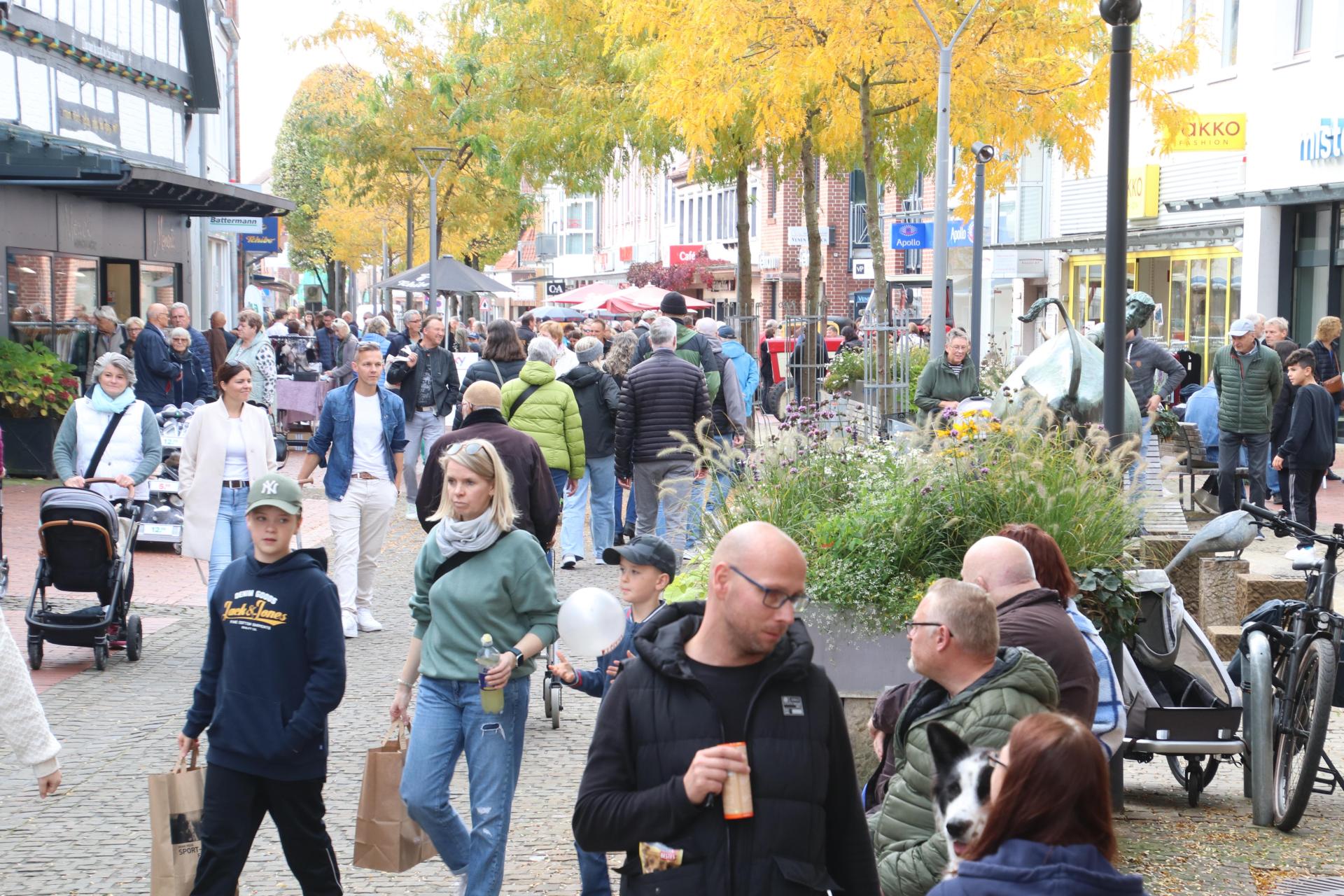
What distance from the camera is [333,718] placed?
859 centimetres

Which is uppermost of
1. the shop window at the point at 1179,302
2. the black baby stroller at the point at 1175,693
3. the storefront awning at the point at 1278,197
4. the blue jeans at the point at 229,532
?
the storefront awning at the point at 1278,197

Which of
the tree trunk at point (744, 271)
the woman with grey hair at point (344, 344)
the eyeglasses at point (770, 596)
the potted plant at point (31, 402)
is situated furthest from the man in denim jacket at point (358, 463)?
the tree trunk at point (744, 271)

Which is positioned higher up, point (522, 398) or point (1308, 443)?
point (522, 398)

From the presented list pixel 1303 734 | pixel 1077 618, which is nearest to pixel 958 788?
pixel 1077 618

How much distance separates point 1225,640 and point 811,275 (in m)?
16.7

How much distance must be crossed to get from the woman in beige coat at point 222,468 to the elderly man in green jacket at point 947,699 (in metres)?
5.95

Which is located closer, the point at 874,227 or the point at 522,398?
the point at 522,398

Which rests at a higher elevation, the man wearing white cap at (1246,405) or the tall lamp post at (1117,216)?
the tall lamp post at (1117,216)

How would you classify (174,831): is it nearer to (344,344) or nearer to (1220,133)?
(344,344)

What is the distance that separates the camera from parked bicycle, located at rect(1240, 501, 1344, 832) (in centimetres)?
648

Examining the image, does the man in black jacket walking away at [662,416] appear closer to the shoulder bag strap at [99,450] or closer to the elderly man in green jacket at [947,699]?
the shoulder bag strap at [99,450]

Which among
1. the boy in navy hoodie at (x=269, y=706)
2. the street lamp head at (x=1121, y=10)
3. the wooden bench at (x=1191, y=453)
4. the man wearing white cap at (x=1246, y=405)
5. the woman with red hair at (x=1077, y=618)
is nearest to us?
the boy in navy hoodie at (x=269, y=706)

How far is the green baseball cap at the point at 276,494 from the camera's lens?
5426 millimetres

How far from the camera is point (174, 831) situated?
5.16m
